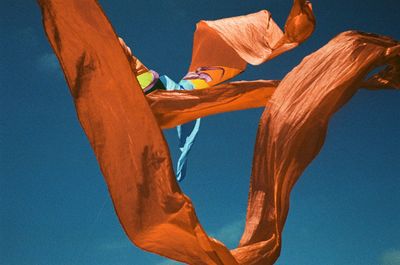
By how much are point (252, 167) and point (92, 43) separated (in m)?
0.79

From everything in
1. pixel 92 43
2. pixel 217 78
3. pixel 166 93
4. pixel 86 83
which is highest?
pixel 92 43

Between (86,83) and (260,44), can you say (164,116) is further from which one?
(260,44)

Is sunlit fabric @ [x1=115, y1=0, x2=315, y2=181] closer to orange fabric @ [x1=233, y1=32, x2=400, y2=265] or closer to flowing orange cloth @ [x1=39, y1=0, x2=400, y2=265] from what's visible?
orange fabric @ [x1=233, y1=32, x2=400, y2=265]

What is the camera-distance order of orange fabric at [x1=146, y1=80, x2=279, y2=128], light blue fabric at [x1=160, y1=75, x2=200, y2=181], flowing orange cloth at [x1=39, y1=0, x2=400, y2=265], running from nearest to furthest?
flowing orange cloth at [x1=39, y1=0, x2=400, y2=265]
orange fabric at [x1=146, y1=80, x2=279, y2=128]
light blue fabric at [x1=160, y1=75, x2=200, y2=181]

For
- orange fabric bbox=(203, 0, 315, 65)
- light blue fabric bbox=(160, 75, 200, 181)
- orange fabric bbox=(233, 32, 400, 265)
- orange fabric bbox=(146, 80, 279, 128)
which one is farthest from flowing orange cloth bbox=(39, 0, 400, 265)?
light blue fabric bbox=(160, 75, 200, 181)

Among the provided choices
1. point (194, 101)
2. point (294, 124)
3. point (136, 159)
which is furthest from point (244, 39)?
point (136, 159)

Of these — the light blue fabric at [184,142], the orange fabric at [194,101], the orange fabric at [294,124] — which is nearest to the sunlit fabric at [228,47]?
the light blue fabric at [184,142]

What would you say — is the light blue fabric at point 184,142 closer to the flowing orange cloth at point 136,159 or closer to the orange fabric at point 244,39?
the orange fabric at point 244,39

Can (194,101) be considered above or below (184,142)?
above

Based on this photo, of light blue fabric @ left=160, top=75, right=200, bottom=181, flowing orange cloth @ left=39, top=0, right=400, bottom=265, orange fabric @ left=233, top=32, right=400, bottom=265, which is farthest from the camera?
light blue fabric @ left=160, top=75, right=200, bottom=181

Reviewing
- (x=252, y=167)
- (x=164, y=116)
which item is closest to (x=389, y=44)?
(x=252, y=167)

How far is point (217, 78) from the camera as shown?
3.35 meters

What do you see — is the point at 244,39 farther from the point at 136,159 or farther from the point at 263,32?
the point at 136,159

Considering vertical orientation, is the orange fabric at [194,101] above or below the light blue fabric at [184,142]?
above
